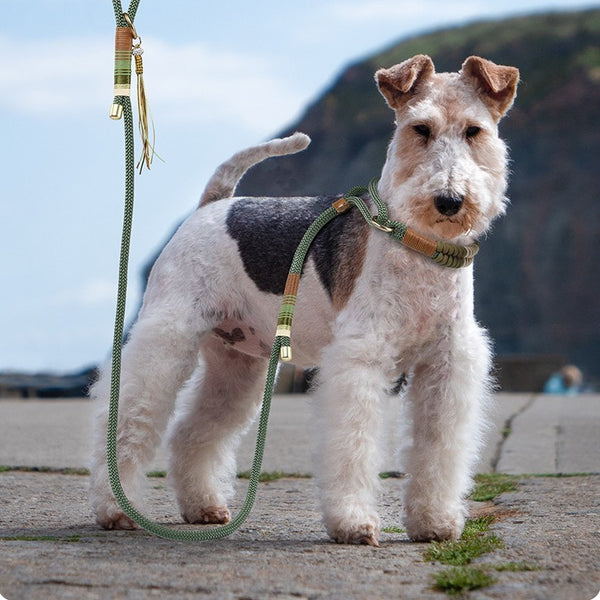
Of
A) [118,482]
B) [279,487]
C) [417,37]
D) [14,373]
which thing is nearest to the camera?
[118,482]

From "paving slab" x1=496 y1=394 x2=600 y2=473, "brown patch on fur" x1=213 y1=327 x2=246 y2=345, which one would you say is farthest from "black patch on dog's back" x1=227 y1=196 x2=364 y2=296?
"paving slab" x1=496 y1=394 x2=600 y2=473

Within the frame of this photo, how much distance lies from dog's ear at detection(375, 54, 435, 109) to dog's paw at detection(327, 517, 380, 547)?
170 centimetres

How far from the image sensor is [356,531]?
11.8 feet

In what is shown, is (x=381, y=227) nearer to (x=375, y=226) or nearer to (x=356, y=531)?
(x=375, y=226)

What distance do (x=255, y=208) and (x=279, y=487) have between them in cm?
186

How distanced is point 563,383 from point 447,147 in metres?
12.7

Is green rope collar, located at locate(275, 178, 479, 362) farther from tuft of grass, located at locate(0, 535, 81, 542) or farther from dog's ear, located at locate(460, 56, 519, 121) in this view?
tuft of grass, located at locate(0, 535, 81, 542)

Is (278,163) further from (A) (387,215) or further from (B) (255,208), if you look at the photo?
(A) (387,215)

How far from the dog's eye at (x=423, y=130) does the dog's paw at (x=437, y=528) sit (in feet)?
5.11

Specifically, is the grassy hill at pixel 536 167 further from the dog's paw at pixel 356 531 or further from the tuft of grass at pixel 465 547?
the dog's paw at pixel 356 531

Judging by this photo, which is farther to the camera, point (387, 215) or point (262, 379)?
point (262, 379)

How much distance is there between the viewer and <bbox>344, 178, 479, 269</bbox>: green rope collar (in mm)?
3768

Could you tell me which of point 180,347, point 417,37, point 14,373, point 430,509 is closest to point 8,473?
point 180,347

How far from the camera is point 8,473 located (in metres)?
5.95
